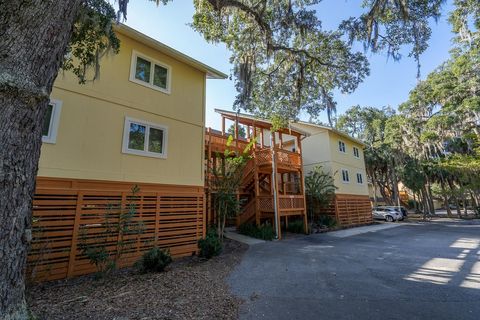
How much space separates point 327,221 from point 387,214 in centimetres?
1038

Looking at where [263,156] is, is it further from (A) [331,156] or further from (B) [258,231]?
(A) [331,156]

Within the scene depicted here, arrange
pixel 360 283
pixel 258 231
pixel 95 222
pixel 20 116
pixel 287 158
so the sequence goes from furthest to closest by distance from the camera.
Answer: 1. pixel 287 158
2. pixel 258 231
3. pixel 95 222
4. pixel 360 283
5. pixel 20 116

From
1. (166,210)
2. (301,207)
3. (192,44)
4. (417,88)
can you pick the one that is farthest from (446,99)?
(166,210)

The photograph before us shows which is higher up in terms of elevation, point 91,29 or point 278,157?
point 91,29

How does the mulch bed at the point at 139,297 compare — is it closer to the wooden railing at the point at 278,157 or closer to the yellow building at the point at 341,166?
the wooden railing at the point at 278,157

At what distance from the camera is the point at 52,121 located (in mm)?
5938

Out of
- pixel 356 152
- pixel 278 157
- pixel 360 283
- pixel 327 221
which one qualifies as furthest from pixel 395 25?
pixel 356 152

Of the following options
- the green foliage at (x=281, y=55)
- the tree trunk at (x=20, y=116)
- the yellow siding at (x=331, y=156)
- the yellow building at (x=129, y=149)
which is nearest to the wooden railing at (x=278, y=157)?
the green foliage at (x=281, y=55)

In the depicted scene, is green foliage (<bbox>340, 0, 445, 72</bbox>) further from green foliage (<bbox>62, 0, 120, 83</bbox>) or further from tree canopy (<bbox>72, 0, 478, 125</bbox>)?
green foliage (<bbox>62, 0, 120, 83</bbox>)

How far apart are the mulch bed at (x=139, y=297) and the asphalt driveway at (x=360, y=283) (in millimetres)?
470

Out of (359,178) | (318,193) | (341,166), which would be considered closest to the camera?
(318,193)

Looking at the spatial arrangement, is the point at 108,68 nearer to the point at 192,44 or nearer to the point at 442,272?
the point at 192,44

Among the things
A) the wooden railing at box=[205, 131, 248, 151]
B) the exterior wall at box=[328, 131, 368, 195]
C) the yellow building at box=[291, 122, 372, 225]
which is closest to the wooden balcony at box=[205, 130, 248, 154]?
the wooden railing at box=[205, 131, 248, 151]

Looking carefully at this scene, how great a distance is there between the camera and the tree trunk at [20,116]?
2139 millimetres
